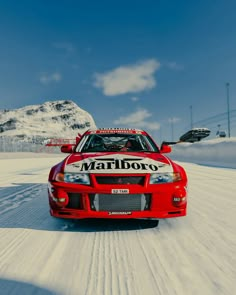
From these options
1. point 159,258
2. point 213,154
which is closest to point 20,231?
point 159,258

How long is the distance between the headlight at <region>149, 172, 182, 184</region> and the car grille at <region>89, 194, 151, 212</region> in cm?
21

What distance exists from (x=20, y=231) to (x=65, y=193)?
0.78 m

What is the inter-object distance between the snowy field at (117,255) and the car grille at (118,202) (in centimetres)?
32

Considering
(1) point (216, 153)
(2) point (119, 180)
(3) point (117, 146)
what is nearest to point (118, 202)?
(2) point (119, 180)

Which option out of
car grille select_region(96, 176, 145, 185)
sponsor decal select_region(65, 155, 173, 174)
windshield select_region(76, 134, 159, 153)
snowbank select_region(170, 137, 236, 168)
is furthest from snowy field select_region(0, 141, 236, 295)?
snowbank select_region(170, 137, 236, 168)

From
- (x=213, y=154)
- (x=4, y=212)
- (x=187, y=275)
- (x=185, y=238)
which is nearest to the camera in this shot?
(x=187, y=275)

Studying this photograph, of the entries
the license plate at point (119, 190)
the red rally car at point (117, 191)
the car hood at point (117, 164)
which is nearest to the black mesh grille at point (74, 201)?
the red rally car at point (117, 191)

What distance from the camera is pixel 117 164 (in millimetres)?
2971

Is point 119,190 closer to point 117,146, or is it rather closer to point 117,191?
point 117,191

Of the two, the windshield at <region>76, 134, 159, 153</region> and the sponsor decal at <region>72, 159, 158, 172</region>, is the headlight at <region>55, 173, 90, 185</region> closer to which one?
the sponsor decal at <region>72, 159, 158, 172</region>

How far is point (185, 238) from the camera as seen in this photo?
2.70m

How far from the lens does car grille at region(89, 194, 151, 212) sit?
2.71 m

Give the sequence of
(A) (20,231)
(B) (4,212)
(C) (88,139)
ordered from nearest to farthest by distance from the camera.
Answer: (A) (20,231), (B) (4,212), (C) (88,139)

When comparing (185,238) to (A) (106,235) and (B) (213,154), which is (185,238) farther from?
(B) (213,154)
